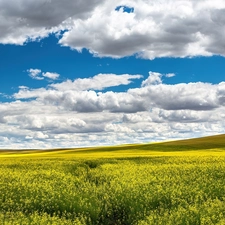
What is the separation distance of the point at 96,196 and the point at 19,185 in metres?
3.83

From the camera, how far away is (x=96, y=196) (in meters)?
14.4

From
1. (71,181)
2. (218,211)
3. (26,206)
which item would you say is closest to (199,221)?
(218,211)

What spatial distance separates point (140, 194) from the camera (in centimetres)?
1416

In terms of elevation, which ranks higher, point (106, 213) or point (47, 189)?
point (47, 189)

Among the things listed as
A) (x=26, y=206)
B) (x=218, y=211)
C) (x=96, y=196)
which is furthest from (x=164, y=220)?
(x=26, y=206)

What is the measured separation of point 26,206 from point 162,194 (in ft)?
17.2

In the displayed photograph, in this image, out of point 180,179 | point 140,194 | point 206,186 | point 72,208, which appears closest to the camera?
point 72,208

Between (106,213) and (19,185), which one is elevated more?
(19,185)

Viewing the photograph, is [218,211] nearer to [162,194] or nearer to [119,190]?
[162,194]

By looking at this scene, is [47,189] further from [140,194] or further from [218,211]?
[218,211]

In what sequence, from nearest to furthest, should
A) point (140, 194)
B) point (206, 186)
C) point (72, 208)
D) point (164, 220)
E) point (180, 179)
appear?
point (164, 220), point (72, 208), point (140, 194), point (206, 186), point (180, 179)

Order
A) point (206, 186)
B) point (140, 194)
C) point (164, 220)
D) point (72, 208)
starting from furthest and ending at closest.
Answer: point (206, 186) < point (140, 194) < point (72, 208) < point (164, 220)

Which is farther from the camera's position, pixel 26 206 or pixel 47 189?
pixel 47 189

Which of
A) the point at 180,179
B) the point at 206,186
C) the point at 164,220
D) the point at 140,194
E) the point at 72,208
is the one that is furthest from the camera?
the point at 180,179
